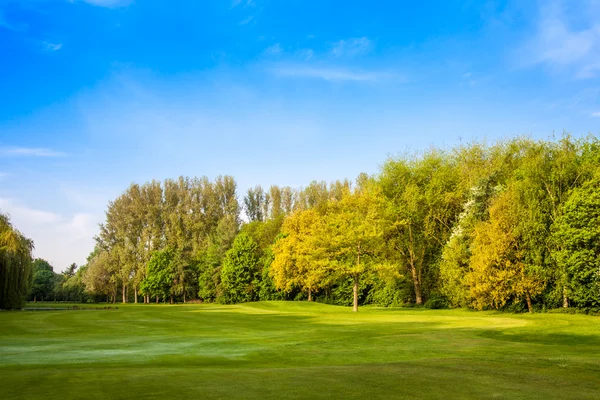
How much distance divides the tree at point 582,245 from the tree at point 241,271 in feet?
159

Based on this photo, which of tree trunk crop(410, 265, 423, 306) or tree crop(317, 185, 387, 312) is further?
tree trunk crop(410, 265, 423, 306)

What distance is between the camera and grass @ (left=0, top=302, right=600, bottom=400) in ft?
31.0

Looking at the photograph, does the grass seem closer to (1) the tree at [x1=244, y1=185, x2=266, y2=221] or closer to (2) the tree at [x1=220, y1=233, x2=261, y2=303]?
(2) the tree at [x1=220, y1=233, x2=261, y2=303]

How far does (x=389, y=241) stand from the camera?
59.8 meters

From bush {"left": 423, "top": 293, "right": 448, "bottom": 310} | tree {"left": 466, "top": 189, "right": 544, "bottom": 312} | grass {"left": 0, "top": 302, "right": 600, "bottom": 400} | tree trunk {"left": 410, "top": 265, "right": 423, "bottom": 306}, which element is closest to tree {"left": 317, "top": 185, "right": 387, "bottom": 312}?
tree trunk {"left": 410, "top": 265, "right": 423, "bottom": 306}

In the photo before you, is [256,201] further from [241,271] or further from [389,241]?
[389,241]

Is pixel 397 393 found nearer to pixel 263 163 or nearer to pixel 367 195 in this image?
pixel 367 195

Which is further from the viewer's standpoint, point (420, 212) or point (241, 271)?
point (241, 271)

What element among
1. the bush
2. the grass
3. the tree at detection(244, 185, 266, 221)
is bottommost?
the bush

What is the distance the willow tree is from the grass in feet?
73.3

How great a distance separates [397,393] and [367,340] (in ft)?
42.5

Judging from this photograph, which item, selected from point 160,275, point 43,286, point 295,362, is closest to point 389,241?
point 160,275

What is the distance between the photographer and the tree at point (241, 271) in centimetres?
7738

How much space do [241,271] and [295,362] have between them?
207ft
